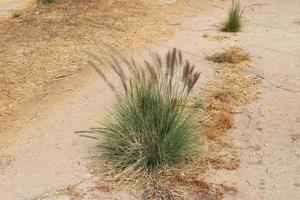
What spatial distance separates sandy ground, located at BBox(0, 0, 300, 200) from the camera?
359cm

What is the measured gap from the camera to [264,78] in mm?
5262

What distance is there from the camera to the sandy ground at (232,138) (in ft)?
11.8

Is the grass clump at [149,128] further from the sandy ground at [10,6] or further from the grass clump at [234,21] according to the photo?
the sandy ground at [10,6]

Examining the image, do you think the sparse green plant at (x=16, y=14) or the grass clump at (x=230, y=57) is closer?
the grass clump at (x=230, y=57)

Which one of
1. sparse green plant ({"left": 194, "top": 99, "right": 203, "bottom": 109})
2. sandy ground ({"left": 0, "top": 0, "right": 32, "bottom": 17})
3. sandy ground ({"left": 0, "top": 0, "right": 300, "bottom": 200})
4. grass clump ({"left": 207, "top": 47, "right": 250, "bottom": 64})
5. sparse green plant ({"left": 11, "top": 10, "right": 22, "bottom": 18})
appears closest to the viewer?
sandy ground ({"left": 0, "top": 0, "right": 300, "bottom": 200})

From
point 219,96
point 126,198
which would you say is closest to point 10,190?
point 126,198

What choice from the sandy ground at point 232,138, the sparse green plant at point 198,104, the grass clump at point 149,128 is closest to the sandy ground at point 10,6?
the sandy ground at point 232,138

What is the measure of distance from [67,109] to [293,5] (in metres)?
4.62

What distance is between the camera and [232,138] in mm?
4121

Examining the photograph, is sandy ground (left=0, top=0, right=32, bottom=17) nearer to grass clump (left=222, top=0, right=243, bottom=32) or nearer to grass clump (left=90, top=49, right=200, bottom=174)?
grass clump (left=222, top=0, right=243, bottom=32)

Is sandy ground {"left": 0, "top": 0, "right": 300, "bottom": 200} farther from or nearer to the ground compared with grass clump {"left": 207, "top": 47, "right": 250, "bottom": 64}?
nearer to the ground

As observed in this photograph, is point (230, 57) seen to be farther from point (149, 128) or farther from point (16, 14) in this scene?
point (16, 14)

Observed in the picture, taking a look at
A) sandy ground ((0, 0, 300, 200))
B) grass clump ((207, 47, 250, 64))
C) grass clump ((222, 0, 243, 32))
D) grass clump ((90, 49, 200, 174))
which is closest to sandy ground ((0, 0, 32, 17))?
sandy ground ((0, 0, 300, 200))

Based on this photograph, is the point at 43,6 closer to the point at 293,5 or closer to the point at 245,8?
the point at 245,8
